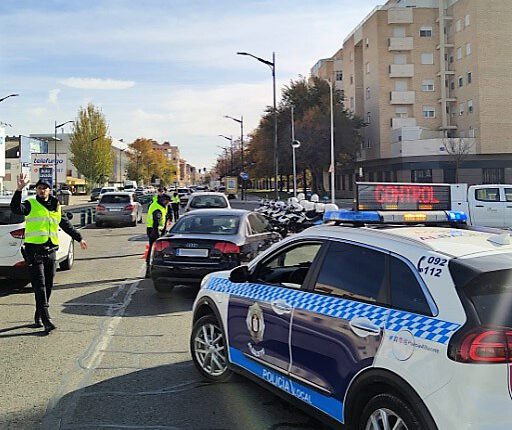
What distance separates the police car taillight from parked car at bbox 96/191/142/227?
25424 millimetres

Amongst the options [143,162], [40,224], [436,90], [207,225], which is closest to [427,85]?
[436,90]

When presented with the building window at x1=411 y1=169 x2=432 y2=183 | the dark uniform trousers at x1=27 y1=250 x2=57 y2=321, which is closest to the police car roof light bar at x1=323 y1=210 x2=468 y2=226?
the dark uniform trousers at x1=27 y1=250 x2=57 y2=321

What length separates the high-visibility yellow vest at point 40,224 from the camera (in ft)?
25.5

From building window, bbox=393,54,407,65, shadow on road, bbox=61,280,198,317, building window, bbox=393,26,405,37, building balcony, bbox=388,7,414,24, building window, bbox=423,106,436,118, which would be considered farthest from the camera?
building window, bbox=423,106,436,118

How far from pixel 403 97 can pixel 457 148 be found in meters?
9.37

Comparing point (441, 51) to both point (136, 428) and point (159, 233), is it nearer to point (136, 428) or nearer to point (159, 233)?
point (159, 233)

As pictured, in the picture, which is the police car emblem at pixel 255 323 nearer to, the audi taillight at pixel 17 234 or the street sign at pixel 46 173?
the audi taillight at pixel 17 234

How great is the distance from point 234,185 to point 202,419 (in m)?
74.9

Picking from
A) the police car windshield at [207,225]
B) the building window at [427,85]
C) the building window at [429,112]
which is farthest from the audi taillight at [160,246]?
the building window at [427,85]

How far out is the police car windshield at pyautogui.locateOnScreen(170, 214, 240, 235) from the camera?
1047 centimetres

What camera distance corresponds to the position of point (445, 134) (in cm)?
6225

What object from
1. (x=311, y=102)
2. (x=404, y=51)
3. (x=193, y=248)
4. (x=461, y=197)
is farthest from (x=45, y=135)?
(x=193, y=248)

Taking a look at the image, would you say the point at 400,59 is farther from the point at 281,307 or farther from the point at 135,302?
the point at 281,307

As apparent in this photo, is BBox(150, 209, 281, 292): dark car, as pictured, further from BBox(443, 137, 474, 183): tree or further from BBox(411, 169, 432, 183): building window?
BBox(411, 169, 432, 183): building window
